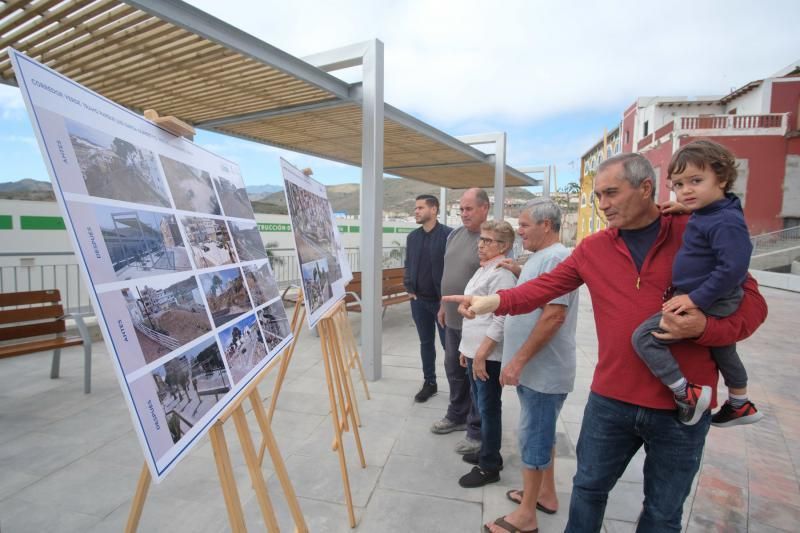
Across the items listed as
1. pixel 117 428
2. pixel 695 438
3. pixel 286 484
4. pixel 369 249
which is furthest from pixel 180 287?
pixel 369 249

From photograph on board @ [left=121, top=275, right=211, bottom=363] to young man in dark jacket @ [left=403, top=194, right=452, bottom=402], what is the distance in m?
2.65

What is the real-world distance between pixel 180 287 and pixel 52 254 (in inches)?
255

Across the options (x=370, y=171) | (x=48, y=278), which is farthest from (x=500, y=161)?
(x=48, y=278)

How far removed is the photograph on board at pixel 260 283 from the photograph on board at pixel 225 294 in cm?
Answer: 9

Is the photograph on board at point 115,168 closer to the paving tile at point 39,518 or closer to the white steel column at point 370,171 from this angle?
the paving tile at point 39,518

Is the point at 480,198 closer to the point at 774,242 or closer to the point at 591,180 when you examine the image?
the point at 774,242

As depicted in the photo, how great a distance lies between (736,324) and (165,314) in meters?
1.83

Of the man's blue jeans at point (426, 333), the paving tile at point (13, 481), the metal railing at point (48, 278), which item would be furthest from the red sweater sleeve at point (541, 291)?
the metal railing at point (48, 278)

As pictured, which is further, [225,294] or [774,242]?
[774,242]

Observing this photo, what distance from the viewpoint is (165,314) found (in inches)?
49.4

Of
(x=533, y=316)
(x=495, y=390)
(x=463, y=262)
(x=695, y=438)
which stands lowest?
(x=495, y=390)

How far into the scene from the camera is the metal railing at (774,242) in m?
17.6

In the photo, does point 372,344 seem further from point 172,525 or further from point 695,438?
point 695,438

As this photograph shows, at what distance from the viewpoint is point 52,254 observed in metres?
6.10
